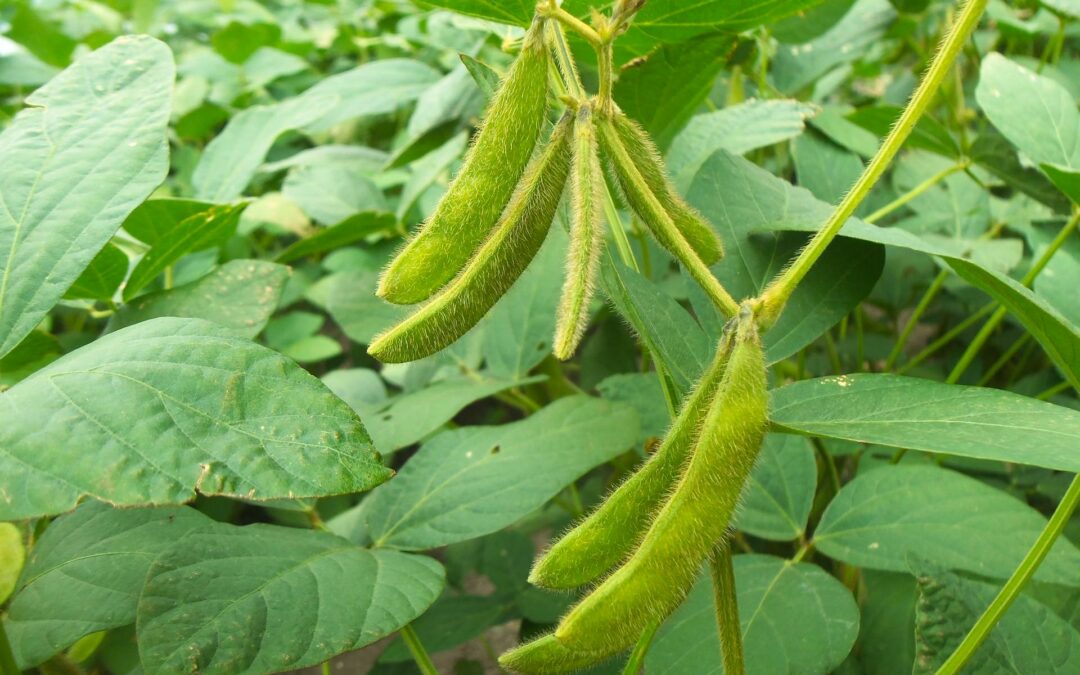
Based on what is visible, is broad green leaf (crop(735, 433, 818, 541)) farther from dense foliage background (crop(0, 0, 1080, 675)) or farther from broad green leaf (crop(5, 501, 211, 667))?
broad green leaf (crop(5, 501, 211, 667))

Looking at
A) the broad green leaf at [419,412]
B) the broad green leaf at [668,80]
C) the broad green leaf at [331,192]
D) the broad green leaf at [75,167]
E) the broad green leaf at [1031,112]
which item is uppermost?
the broad green leaf at [1031,112]

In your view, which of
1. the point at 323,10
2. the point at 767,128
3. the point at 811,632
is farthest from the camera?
the point at 323,10

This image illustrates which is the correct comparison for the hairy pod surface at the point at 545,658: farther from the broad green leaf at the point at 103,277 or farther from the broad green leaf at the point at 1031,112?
the broad green leaf at the point at 1031,112

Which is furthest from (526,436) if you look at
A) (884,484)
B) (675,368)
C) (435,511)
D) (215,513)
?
(215,513)

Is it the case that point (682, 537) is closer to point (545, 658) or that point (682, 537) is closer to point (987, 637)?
point (545, 658)

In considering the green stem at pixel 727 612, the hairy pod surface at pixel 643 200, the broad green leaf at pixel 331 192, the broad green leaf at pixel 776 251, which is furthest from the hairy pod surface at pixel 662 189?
the broad green leaf at pixel 331 192

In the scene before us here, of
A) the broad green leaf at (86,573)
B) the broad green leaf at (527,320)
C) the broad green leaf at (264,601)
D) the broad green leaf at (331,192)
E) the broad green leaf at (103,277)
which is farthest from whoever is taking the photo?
the broad green leaf at (331,192)

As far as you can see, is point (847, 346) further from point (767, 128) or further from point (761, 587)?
point (761, 587)
